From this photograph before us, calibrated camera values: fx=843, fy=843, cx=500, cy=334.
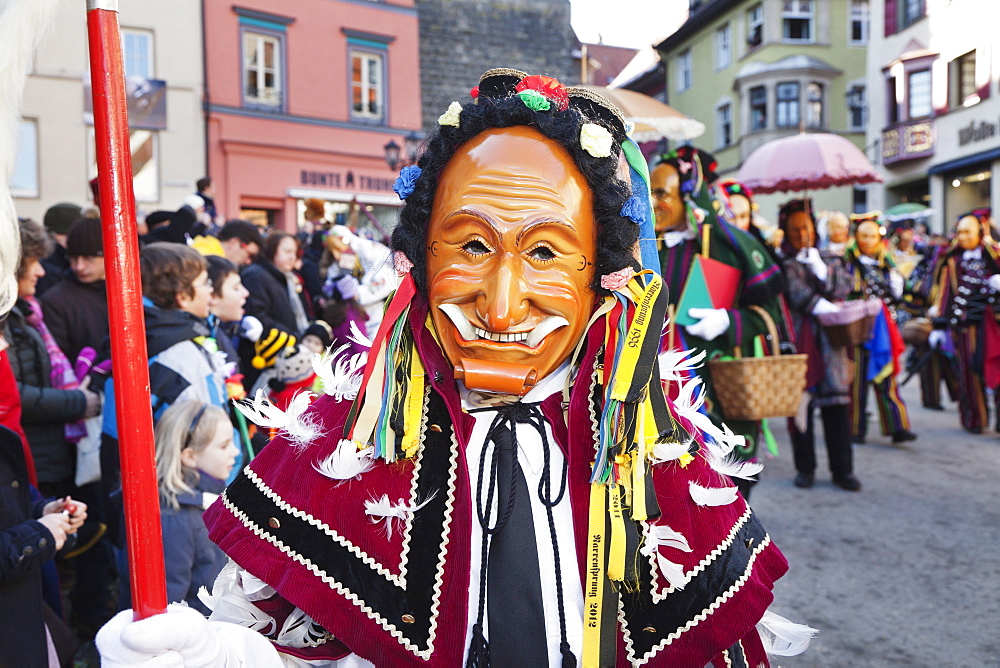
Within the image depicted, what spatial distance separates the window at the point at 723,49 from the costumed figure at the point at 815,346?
22.8 meters

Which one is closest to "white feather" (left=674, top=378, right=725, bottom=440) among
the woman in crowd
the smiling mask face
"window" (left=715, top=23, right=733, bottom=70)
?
the smiling mask face

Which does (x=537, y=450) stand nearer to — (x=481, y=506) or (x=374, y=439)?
(x=481, y=506)

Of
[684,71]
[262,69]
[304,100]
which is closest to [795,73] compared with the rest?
[684,71]

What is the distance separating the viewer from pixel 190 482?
9.78 ft

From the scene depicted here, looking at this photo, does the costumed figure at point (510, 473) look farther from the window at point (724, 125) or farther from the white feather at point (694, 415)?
the window at point (724, 125)

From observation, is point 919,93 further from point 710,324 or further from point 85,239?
point 85,239

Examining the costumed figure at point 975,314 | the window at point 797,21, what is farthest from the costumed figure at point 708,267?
the window at point 797,21

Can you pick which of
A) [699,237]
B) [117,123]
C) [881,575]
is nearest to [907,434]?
[881,575]

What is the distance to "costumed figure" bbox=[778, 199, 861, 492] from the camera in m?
5.69

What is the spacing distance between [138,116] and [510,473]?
598 inches

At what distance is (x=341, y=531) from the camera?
1564 millimetres

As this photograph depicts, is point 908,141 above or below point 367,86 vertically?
below

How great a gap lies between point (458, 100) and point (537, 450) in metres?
0.73

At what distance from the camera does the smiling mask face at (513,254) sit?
1569 mm
